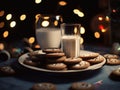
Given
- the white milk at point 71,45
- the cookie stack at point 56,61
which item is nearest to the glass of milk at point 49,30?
the white milk at point 71,45

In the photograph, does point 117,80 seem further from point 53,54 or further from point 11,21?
point 11,21

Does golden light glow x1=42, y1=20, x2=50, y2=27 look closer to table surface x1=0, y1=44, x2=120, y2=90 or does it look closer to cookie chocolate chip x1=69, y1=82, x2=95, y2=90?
table surface x1=0, y1=44, x2=120, y2=90

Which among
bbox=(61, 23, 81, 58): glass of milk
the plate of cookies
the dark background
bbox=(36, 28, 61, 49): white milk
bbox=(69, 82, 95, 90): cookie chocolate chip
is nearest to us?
bbox=(69, 82, 95, 90): cookie chocolate chip

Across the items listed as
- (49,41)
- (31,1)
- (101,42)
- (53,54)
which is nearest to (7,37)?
(31,1)

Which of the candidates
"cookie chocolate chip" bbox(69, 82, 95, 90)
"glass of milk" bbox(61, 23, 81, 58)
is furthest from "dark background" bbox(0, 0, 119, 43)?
"cookie chocolate chip" bbox(69, 82, 95, 90)

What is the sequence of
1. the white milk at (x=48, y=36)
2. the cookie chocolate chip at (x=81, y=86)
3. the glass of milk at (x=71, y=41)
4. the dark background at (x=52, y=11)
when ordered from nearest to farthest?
the cookie chocolate chip at (x=81, y=86) → the glass of milk at (x=71, y=41) → the white milk at (x=48, y=36) → the dark background at (x=52, y=11)

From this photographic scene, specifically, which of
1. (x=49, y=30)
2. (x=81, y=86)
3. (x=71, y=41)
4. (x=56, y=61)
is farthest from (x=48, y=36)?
(x=81, y=86)

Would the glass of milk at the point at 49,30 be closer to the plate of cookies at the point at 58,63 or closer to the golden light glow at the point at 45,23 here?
the golden light glow at the point at 45,23
